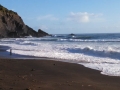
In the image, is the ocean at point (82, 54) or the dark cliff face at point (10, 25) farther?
the dark cliff face at point (10, 25)

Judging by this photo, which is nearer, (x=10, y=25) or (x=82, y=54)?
(x=82, y=54)

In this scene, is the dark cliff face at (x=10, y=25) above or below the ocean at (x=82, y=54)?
above

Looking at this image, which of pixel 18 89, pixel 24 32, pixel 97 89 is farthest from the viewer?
pixel 24 32

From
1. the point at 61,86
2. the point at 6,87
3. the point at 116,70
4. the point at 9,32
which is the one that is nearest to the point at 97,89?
the point at 61,86

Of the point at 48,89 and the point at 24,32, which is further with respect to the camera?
the point at 24,32

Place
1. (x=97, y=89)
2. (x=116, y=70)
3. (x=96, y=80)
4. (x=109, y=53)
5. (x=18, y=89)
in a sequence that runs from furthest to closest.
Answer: (x=109, y=53) < (x=116, y=70) < (x=96, y=80) < (x=97, y=89) < (x=18, y=89)

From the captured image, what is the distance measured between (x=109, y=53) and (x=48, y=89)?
11.7m

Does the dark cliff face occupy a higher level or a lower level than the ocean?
higher

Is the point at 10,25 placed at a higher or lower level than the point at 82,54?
higher

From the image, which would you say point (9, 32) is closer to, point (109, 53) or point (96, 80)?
point (109, 53)

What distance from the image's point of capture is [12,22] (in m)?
77.7

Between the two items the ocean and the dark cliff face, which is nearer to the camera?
the ocean

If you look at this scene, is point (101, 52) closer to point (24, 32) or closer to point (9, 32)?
point (9, 32)

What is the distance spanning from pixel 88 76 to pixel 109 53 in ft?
27.4
